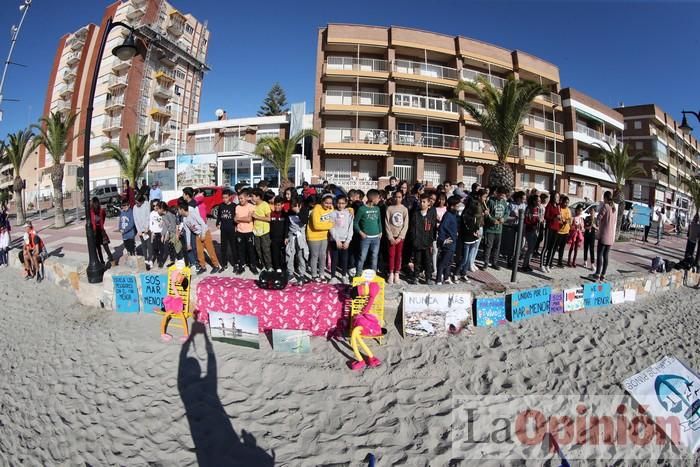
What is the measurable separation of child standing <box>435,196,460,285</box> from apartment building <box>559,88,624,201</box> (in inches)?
1073

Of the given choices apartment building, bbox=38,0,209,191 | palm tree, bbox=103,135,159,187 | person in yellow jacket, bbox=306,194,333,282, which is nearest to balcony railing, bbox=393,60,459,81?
palm tree, bbox=103,135,159,187

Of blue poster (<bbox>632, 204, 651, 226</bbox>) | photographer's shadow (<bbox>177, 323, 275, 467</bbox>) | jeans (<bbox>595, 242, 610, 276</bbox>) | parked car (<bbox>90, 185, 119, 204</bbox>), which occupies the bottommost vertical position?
photographer's shadow (<bbox>177, 323, 275, 467</bbox>)

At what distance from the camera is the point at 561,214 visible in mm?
7004

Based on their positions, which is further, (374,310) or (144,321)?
(144,321)

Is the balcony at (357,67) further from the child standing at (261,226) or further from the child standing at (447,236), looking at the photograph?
the child standing at (447,236)

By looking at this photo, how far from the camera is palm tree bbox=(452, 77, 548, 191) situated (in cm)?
Result: 1165

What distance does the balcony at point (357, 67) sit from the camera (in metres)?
21.4

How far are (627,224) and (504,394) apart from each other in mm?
19570

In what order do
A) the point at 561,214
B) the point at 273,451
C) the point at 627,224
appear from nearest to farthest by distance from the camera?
the point at 273,451, the point at 561,214, the point at 627,224

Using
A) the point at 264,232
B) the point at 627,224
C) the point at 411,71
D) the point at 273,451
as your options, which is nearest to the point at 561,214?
the point at 264,232

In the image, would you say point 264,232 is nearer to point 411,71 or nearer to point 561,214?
point 561,214

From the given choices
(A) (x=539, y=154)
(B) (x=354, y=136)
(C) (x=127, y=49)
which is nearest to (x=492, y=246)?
(C) (x=127, y=49)

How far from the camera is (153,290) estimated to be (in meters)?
5.76

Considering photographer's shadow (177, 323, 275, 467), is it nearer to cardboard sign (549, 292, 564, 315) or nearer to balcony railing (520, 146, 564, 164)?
cardboard sign (549, 292, 564, 315)
